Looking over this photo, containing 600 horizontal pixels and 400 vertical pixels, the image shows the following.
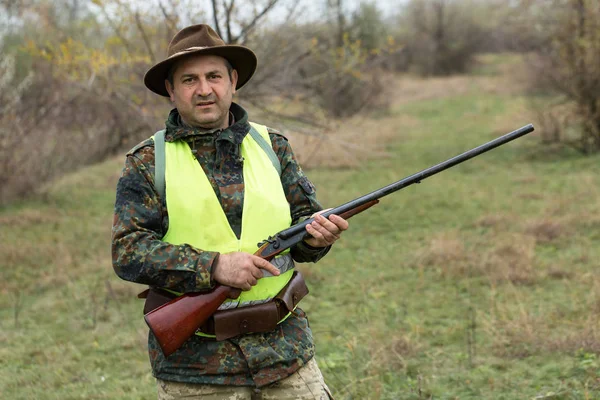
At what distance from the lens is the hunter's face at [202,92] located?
2.56 metres

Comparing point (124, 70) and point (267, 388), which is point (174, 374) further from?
point (124, 70)

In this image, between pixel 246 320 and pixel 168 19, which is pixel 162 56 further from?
pixel 246 320

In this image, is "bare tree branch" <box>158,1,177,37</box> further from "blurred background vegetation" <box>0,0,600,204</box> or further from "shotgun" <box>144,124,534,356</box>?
"shotgun" <box>144,124,534,356</box>

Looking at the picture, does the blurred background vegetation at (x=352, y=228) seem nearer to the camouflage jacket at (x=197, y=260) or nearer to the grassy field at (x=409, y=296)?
the grassy field at (x=409, y=296)

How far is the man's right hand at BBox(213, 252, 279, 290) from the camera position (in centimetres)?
238

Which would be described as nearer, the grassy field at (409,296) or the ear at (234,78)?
the ear at (234,78)

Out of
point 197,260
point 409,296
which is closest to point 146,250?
point 197,260

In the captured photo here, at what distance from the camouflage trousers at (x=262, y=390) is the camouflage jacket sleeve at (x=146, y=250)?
0.36 m

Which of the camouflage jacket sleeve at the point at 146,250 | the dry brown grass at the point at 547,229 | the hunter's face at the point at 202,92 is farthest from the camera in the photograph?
the dry brown grass at the point at 547,229

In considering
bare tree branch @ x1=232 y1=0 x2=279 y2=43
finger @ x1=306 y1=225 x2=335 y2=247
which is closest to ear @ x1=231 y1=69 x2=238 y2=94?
finger @ x1=306 y1=225 x2=335 y2=247

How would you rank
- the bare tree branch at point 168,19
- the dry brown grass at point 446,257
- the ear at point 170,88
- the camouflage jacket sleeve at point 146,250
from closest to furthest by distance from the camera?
the camouflage jacket sleeve at point 146,250 → the ear at point 170,88 → the dry brown grass at point 446,257 → the bare tree branch at point 168,19

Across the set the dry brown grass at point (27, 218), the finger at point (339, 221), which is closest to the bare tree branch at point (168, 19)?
the dry brown grass at point (27, 218)

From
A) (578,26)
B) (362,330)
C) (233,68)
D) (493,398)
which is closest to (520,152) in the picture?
(578,26)

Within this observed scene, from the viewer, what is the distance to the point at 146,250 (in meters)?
2.35
